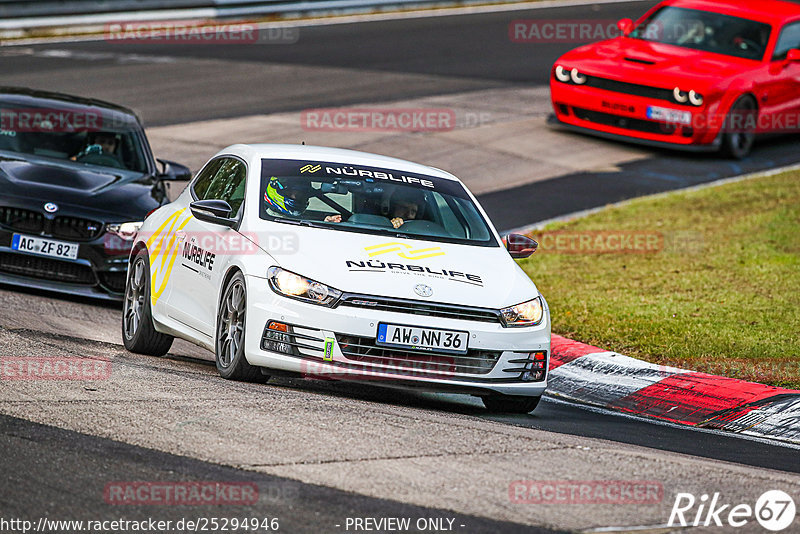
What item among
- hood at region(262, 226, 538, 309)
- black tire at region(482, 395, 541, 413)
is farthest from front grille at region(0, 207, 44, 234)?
black tire at region(482, 395, 541, 413)

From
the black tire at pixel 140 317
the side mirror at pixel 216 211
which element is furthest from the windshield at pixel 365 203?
the black tire at pixel 140 317

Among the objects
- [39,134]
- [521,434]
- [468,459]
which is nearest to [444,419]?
[521,434]

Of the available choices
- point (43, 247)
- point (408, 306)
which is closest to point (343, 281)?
point (408, 306)

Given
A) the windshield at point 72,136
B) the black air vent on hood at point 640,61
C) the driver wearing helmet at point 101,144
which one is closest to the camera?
the windshield at point 72,136

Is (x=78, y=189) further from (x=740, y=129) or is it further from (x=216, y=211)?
(x=740, y=129)

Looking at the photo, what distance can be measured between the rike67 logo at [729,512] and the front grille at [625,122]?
12.6m

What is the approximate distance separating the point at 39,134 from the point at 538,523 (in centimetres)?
844

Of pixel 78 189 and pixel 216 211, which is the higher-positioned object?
pixel 216 211

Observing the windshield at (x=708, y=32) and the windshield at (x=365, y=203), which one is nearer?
the windshield at (x=365, y=203)

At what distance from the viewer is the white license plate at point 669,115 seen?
18.0 metres

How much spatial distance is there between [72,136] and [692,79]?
8603mm

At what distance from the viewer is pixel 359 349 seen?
Result: 25.9 feet

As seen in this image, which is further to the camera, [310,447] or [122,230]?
[122,230]

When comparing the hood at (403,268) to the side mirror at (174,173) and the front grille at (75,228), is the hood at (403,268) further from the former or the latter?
the side mirror at (174,173)
